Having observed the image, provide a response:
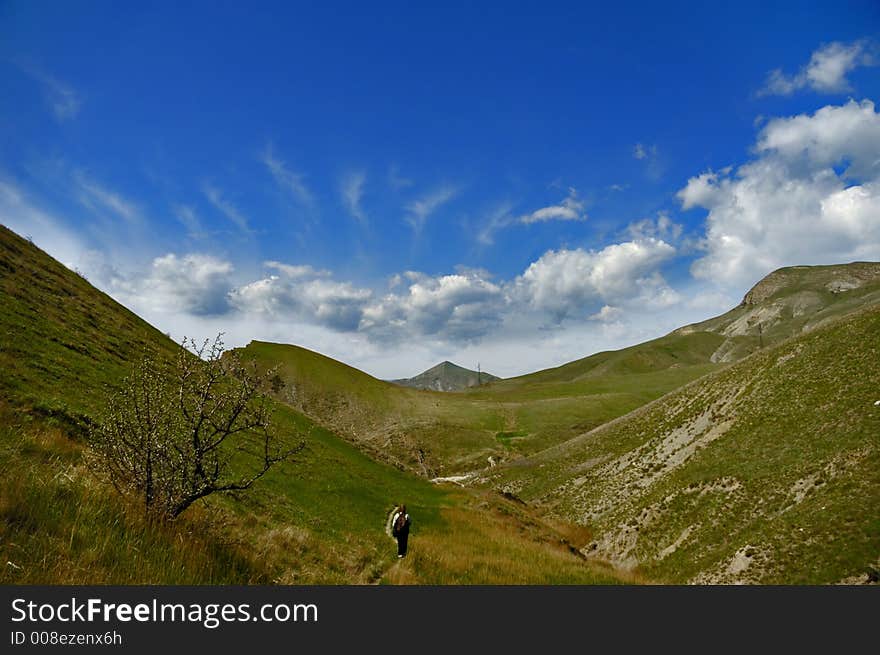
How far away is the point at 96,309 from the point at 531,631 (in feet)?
140

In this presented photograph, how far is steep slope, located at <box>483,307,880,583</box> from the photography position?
21.4 meters

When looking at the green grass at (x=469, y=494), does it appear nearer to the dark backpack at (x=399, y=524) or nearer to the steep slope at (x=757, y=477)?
the steep slope at (x=757, y=477)

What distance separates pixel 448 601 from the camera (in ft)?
20.7

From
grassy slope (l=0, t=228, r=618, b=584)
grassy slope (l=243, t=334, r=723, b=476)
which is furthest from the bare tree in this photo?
grassy slope (l=243, t=334, r=723, b=476)

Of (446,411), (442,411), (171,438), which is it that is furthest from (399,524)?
(446,411)

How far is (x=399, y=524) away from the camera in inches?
596

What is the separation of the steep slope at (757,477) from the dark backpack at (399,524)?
1772 cm

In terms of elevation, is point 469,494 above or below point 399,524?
below

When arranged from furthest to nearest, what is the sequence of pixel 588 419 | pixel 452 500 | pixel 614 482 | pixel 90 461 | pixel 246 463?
1. pixel 588 419
2. pixel 614 482
3. pixel 452 500
4. pixel 246 463
5. pixel 90 461

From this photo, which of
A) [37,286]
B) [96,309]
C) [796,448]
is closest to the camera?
[796,448]

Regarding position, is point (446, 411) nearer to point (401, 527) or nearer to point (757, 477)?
point (757, 477)

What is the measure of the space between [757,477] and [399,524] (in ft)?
87.6

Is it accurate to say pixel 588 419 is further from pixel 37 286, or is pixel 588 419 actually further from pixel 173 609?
pixel 173 609

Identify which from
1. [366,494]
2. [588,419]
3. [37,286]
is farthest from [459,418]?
[37,286]
